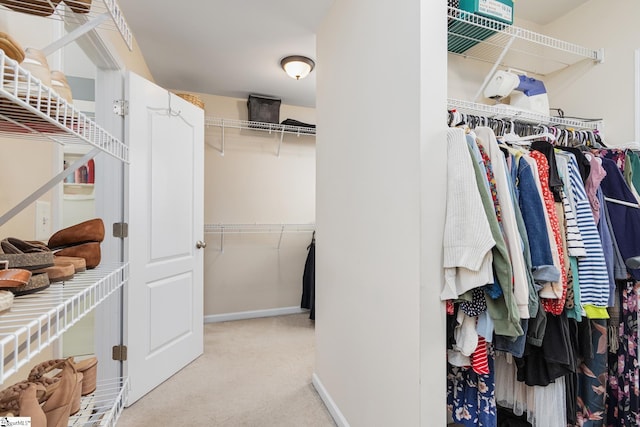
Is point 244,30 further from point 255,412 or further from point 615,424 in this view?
point 615,424

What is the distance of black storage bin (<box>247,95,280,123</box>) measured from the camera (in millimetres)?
3367

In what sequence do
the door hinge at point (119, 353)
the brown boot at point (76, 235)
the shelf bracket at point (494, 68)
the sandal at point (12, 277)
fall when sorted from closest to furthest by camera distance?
the sandal at point (12, 277) → the brown boot at point (76, 235) → the shelf bracket at point (494, 68) → the door hinge at point (119, 353)

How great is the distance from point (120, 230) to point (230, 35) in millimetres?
1567

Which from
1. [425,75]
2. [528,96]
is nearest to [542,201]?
[425,75]

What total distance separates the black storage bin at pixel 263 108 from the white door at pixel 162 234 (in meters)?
0.83

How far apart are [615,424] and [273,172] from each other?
129 inches

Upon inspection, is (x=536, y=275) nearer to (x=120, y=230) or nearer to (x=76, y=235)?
(x=76, y=235)

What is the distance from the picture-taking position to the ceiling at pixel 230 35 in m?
1.98

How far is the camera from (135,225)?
2006 mm

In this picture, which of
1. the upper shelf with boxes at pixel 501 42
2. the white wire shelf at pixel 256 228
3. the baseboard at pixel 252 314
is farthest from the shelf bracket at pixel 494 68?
the baseboard at pixel 252 314

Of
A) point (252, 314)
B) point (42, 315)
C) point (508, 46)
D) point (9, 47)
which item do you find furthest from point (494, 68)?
point (252, 314)

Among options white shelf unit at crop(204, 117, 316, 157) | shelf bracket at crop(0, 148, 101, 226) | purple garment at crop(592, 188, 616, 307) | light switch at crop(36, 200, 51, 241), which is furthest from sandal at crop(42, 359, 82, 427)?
white shelf unit at crop(204, 117, 316, 157)

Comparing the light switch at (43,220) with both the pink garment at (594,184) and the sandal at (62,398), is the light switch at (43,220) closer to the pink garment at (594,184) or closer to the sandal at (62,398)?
the sandal at (62,398)

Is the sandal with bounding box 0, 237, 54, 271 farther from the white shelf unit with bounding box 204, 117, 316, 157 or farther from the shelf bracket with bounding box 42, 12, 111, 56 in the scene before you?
the white shelf unit with bounding box 204, 117, 316, 157
